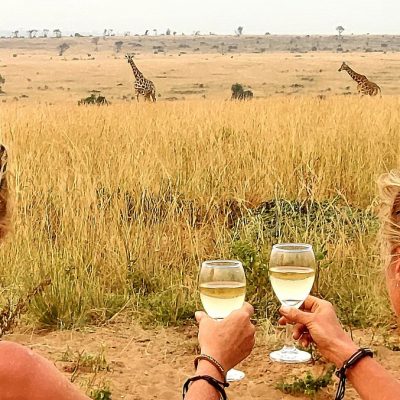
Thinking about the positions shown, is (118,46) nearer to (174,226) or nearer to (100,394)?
(174,226)

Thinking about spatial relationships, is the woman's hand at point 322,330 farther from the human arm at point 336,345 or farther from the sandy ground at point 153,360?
the sandy ground at point 153,360

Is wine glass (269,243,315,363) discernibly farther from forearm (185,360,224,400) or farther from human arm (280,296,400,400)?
forearm (185,360,224,400)

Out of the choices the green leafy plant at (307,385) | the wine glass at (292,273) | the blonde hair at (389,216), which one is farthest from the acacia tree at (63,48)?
the blonde hair at (389,216)

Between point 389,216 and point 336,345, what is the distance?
0.30 m

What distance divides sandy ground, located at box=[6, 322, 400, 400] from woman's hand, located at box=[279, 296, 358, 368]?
1.48m

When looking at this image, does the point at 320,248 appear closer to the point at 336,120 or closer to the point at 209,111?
the point at 336,120

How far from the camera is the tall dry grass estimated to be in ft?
14.0

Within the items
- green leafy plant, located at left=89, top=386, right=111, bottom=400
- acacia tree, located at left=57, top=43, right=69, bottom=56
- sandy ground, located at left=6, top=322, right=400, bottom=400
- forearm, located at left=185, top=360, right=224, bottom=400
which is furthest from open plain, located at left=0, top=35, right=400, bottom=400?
acacia tree, located at left=57, top=43, right=69, bottom=56

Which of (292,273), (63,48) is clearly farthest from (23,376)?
(63,48)

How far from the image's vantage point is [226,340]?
1799 mm

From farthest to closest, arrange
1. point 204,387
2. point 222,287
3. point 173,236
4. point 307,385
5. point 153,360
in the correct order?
point 173,236, point 153,360, point 307,385, point 222,287, point 204,387

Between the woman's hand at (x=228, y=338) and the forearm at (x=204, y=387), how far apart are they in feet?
0.09

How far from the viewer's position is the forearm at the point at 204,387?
168 centimetres

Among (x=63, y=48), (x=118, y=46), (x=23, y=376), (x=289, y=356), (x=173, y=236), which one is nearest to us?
(x=23, y=376)
